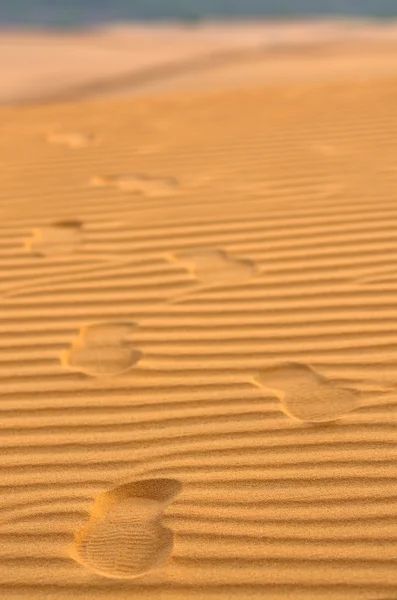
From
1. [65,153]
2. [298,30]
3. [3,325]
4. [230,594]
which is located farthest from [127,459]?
[298,30]

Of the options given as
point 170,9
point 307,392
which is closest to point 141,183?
point 307,392

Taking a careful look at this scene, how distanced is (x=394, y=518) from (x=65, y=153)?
4312mm

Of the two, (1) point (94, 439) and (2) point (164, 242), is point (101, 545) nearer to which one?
(1) point (94, 439)

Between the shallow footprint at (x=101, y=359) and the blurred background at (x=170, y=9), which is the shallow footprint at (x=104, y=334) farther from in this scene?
the blurred background at (x=170, y=9)

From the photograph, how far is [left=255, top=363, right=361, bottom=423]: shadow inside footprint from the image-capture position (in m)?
2.65

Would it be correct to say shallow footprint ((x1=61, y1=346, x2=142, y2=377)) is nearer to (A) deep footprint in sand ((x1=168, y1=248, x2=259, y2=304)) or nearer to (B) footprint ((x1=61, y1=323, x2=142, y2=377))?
(B) footprint ((x1=61, y1=323, x2=142, y2=377))

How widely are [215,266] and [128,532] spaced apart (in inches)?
72.1

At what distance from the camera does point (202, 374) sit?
2.96 meters

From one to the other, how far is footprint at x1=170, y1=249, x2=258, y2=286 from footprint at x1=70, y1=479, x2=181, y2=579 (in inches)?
56.5

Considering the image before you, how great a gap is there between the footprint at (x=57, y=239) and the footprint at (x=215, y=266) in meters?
0.56

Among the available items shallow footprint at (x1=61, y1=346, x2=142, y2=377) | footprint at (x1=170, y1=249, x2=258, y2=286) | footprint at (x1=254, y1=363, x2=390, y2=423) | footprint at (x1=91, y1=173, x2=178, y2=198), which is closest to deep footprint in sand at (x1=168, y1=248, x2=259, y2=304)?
footprint at (x1=170, y1=249, x2=258, y2=286)

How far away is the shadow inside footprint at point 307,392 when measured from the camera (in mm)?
2648

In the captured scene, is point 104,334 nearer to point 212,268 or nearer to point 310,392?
point 212,268

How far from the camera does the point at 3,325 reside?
11.2ft
